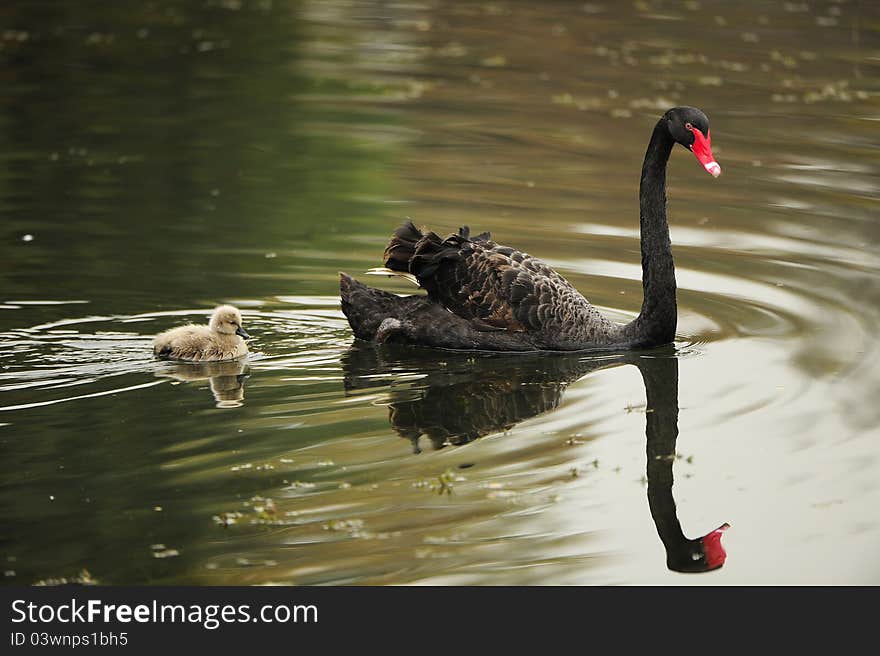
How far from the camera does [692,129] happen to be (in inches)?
313

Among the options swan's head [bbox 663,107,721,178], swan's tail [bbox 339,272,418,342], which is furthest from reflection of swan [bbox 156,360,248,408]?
swan's head [bbox 663,107,721,178]

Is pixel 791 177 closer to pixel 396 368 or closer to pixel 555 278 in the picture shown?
pixel 555 278

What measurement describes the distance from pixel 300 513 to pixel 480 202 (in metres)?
6.34

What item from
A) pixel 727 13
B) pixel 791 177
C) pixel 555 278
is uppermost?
pixel 727 13

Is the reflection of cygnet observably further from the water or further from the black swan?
the black swan

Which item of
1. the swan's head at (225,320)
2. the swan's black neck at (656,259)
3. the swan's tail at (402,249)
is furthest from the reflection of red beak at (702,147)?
the swan's head at (225,320)

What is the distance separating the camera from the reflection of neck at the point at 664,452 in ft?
18.4

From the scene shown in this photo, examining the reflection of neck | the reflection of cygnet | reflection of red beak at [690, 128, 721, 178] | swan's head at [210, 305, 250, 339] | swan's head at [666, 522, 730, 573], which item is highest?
reflection of red beak at [690, 128, 721, 178]

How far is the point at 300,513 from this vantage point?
5707 mm

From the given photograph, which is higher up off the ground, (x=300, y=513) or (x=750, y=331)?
(x=750, y=331)

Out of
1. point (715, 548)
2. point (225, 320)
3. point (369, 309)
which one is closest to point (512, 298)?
point (369, 309)

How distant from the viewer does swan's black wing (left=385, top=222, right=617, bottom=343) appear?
801 cm

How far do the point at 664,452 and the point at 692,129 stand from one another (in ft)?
7.00

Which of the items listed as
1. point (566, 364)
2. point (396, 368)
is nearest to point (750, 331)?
point (566, 364)
